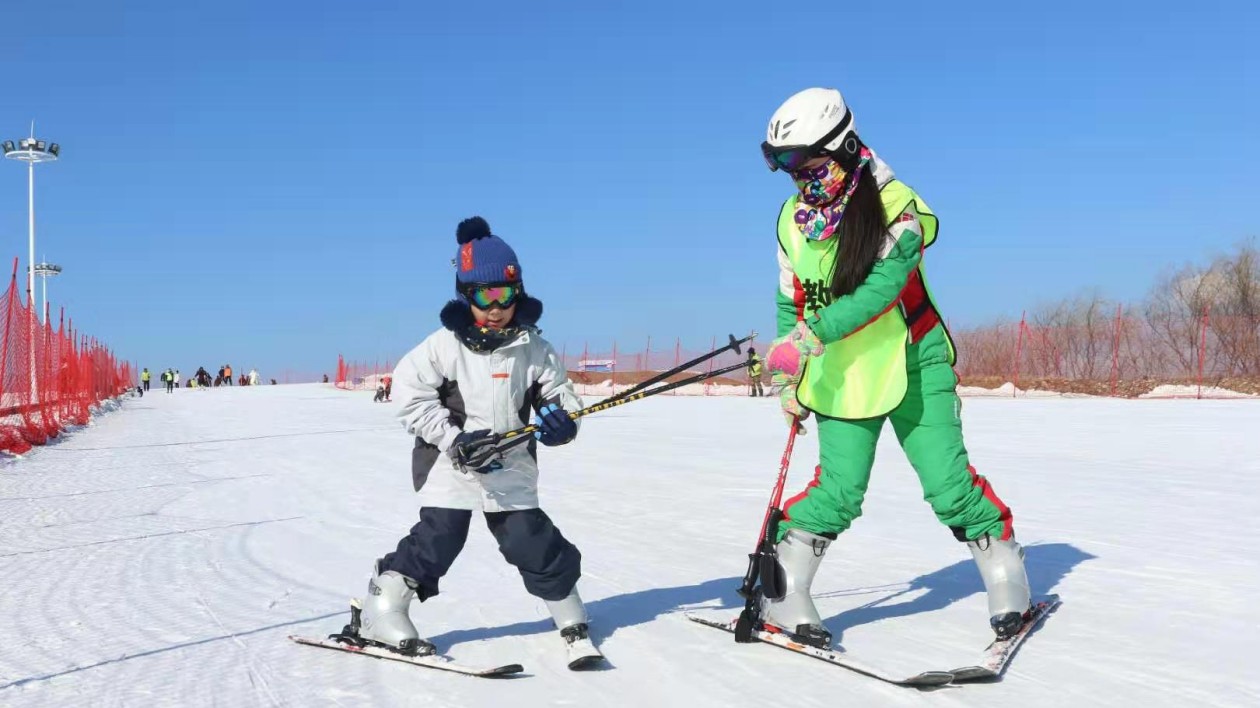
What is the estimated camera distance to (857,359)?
378 cm

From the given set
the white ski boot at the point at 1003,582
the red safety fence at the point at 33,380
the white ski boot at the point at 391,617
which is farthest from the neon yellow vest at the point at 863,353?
the red safety fence at the point at 33,380

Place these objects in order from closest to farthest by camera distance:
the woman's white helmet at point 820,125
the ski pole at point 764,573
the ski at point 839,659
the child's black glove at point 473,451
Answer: the ski at point 839,659, the child's black glove at point 473,451, the woman's white helmet at point 820,125, the ski pole at point 764,573

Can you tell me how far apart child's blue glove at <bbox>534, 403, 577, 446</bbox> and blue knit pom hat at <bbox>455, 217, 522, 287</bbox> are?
1.58 ft

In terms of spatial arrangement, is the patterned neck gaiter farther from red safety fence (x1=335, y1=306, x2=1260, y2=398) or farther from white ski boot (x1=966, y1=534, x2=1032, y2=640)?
red safety fence (x1=335, y1=306, x2=1260, y2=398)

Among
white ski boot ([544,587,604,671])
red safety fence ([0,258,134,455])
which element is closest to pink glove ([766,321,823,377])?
white ski boot ([544,587,604,671])

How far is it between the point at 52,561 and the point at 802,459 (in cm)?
748

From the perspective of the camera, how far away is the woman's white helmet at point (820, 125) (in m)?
3.71

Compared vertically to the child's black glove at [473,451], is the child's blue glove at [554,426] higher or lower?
higher

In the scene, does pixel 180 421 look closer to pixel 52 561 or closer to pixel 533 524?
pixel 52 561

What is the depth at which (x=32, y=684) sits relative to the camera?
3.45 m

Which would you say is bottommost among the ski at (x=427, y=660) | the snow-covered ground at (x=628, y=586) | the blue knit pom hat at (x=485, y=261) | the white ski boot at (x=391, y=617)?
the snow-covered ground at (x=628, y=586)

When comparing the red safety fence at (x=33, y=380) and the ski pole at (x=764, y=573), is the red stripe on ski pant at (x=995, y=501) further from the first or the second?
the red safety fence at (x=33, y=380)

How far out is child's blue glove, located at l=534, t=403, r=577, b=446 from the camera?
363 centimetres

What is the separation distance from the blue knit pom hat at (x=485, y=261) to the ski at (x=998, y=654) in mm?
1973
